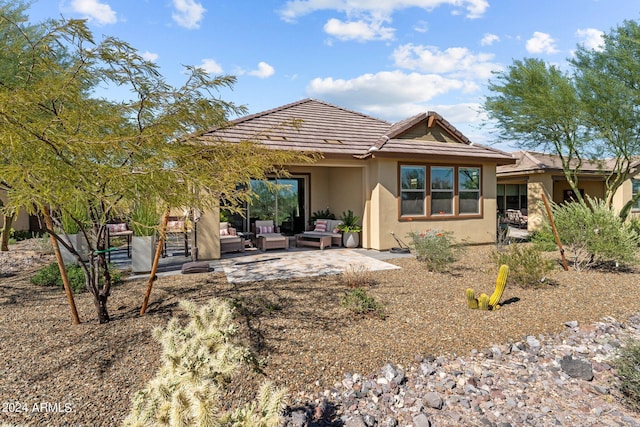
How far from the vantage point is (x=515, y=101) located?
1460cm

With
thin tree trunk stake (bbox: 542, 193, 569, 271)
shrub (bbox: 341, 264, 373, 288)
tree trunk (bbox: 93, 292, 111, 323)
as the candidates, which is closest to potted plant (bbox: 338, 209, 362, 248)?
shrub (bbox: 341, 264, 373, 288)

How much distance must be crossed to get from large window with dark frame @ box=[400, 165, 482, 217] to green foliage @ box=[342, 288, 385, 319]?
6780mm

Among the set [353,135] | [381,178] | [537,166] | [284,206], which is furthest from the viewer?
[537,166]

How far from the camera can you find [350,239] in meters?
12.4

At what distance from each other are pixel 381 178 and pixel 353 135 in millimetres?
2646

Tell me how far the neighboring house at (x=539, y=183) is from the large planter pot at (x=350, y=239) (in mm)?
9408

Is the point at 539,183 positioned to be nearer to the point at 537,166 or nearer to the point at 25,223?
the point at 537,166

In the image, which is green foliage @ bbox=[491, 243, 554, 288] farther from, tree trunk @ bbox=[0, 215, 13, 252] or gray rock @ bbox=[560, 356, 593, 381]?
tree trunk @ bbox=[0, 215, 13, 252]

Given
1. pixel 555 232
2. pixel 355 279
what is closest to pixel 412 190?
pixel 555 232

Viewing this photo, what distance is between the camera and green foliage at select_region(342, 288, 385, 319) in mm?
5477

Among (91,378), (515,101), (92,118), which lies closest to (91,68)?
(92,118)

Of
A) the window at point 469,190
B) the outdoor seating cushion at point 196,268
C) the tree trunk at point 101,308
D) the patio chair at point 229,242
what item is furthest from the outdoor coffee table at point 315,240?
the tree trunk at point 101,308

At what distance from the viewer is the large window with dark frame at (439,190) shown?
12113 millimetres

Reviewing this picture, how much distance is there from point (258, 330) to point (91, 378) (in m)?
2.00
